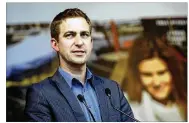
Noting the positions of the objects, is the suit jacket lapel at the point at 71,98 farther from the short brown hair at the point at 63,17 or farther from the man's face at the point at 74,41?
the short brown hair at the point at 63,17

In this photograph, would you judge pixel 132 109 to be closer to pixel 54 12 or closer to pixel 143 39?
pixel 143 39

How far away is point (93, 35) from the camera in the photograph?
7.39 feet

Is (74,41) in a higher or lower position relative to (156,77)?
higher

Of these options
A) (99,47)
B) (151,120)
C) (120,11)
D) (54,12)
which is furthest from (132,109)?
(54,12)

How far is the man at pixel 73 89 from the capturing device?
215 centimetres

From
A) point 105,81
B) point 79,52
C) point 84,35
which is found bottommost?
point 105,81

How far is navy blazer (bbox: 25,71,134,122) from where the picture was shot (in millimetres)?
2139

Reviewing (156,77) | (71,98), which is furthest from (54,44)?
(156,77)

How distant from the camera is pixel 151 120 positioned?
2264 mm

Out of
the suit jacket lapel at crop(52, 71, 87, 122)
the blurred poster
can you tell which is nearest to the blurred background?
the blurred poster

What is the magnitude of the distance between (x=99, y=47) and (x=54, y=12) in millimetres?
356

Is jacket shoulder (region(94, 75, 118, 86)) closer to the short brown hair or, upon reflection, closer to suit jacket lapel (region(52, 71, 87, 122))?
suit jacket lapel (region(52, 71, 87, 122))

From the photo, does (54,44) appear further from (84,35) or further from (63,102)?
(63,102)

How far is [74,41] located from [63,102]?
374mm
